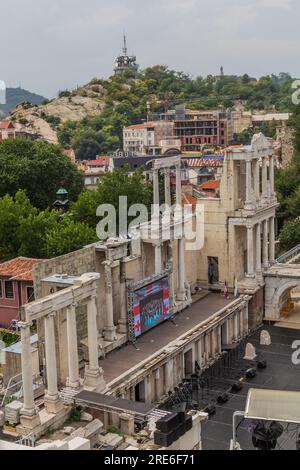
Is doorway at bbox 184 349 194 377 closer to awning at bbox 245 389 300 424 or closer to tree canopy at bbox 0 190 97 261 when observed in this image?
tree canopy at bbox 0 190 97 261

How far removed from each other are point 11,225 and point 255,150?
1850 cm

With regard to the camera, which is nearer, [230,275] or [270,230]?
[230,275]

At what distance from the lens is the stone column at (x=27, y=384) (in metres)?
29.5

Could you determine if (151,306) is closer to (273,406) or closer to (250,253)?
(250,253)

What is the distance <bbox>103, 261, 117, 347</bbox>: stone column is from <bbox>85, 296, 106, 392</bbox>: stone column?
4.80 meters

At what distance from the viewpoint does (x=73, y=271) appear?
37125 millimetres

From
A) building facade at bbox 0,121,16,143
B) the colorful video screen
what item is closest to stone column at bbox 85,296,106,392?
the colorful video screen

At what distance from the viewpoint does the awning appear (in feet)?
69.8

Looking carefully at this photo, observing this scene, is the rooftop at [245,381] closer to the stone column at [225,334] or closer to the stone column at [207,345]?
the stone column at [207,345]

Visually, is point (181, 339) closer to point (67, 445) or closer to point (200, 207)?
point (200, 207)

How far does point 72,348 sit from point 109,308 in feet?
21.2

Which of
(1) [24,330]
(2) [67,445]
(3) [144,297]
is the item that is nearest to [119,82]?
(3) [144,297]

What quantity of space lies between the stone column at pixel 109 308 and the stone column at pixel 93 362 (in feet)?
15.8

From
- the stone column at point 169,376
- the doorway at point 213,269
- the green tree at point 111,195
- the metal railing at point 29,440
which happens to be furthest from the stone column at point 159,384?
the green tree at point 111,195
